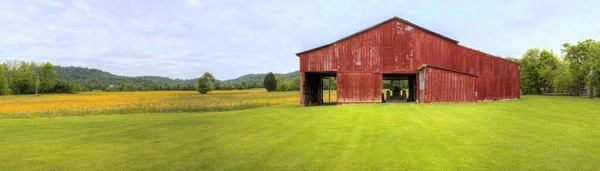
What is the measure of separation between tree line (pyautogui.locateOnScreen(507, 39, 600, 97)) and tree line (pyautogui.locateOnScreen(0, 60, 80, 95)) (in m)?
104

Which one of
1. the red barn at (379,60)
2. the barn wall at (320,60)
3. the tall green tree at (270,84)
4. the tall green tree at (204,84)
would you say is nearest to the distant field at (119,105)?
the barn wall at (320,60)

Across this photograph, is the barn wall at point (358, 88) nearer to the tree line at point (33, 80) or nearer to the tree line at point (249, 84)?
the tree line at point (249, 84)

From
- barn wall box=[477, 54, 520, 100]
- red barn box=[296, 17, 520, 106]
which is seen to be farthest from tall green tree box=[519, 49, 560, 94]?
red barn box=[296, 17, 520, 106]

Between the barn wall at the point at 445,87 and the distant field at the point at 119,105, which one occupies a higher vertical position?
the barn wall at the point at 445,87

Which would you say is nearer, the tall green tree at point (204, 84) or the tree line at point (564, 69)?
the tree line at point (564, 69)

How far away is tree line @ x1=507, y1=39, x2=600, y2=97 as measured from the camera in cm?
5003

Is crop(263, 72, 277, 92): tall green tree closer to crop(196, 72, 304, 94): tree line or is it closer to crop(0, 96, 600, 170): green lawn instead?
crop(196, 72, 304, 94): tree line

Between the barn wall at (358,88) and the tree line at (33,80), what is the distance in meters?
91.1

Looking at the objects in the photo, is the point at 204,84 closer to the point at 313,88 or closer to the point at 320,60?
the point at 313,88

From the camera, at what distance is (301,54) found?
34344 millimetres

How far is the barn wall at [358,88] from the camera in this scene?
33.4 m

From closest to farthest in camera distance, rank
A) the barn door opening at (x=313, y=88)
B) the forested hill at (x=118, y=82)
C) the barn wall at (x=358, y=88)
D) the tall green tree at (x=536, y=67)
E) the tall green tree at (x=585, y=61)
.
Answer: the barn wall at (x=358, y=88)
the barn door opening at (x=313, y=88)
the tall green tree at (x=585, y=61)
the tall green tree at (x=536, y=67)
the forested hill at (x=118, y=82)

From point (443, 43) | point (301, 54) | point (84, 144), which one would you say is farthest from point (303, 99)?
point (84, 144)

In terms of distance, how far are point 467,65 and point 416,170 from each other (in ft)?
104
